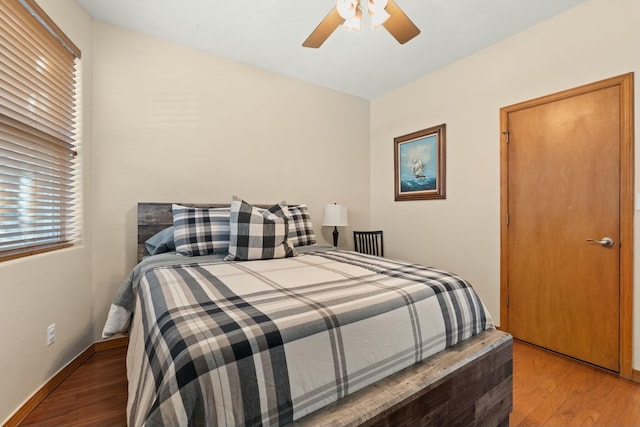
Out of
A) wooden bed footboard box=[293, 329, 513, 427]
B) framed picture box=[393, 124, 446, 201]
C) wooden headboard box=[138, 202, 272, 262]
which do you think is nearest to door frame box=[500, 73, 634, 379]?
wooden bed footboard box=[293, 329, 513, 427]

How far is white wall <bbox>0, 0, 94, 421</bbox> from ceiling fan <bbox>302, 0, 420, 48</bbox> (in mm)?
1707

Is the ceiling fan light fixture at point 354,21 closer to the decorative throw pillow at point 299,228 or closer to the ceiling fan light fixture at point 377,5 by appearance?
the ceiling fan light fixture at point 377,5

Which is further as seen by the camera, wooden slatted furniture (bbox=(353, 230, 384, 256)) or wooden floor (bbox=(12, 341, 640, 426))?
wooden slatted furniture (bbox=(353, 230, 384, 256))

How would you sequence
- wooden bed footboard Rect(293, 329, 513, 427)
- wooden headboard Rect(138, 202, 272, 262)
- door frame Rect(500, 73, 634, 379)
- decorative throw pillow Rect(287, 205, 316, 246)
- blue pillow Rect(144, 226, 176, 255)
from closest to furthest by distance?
wooden bed footboard Rect(293, 329, 513, 427)
door frame Rect(500, 73, 634, 379)
blue pillow Rect(144, 226, 176, 255)
wooden headboard Rect(138, 202, 272, 262)
decorative throw pillow Rect(287, 205, 316, 246)

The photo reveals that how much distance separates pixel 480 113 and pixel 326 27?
172 centimetres

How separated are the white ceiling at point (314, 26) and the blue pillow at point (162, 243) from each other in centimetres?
165

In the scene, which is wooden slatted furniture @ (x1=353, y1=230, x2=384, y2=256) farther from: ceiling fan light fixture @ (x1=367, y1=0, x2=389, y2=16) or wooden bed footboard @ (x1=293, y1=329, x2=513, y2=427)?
ceiling fan light fixture @ (x1=367, y1=0, x2=389, y2=16)

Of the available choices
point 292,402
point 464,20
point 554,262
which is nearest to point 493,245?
point 554,262

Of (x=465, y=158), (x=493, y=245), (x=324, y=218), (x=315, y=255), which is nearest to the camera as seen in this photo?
(x=315, y=255)

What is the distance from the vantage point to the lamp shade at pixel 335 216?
3168mm

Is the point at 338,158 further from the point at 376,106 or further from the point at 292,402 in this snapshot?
the point at 292,402

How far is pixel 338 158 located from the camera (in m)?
3.54

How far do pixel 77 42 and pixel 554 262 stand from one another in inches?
154

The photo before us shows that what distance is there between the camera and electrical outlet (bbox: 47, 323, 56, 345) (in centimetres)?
168
